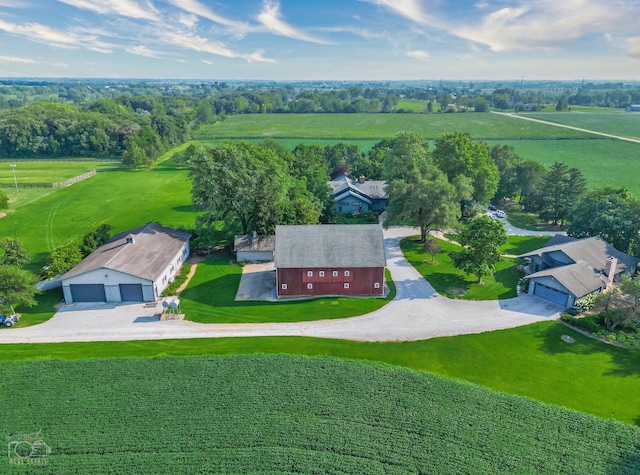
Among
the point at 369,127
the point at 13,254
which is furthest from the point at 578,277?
the point at 369,127

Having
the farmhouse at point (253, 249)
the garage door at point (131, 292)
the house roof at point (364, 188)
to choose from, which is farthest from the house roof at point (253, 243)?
the house roof at point (364, 188)

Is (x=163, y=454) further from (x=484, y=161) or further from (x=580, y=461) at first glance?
(x=484, y=161)

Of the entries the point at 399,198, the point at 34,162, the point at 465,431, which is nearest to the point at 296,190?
the point at 399,198

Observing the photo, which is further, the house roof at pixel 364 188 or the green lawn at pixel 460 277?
the house roof at pixel 364 188

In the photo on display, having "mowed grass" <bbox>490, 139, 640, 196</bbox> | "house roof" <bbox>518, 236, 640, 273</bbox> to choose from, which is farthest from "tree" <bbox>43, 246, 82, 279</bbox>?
"mowed grass" <bbox>490, 139, 640, 196</bbox>

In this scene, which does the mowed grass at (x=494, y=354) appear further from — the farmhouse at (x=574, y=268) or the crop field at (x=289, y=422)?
the farmhouse at (x=574, y=268)
